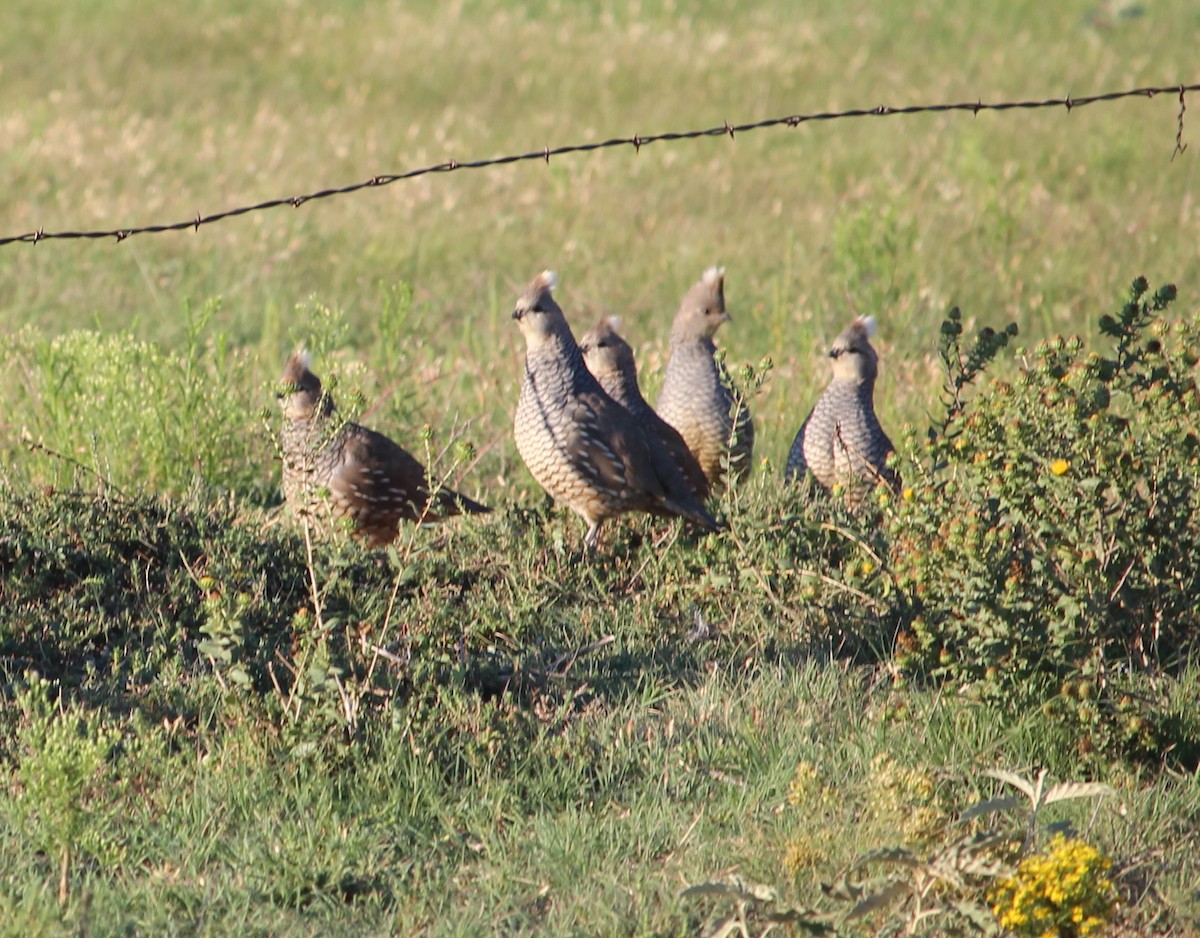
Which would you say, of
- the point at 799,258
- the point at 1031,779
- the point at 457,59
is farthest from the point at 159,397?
the point at 457,59

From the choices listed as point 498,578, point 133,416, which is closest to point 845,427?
point 498,578

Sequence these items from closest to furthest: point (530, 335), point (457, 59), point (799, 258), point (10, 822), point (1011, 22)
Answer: point (10, 822) < point (530, 335) < point (799, 258) < point (457, 59) < point (1011, 22)

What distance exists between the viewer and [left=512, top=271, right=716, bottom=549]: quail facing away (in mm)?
5707

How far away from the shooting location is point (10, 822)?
3.84m

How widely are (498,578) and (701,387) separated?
1.67m

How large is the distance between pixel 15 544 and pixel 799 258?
19.6 feet

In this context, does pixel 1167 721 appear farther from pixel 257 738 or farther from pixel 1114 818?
pixel 257 738

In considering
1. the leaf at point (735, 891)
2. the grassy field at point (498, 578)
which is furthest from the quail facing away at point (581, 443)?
the leaf at point (735, 891)

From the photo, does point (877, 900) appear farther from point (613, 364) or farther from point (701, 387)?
point (613, 364)

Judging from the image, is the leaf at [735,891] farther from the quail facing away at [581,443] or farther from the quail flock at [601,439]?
the quail facing away at [581,443]

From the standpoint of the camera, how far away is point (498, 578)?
5.44 m

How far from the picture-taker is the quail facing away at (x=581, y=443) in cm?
571

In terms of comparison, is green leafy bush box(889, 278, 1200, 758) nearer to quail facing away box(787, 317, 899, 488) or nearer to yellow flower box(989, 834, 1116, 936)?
yellow flower box(989, 834, 1116, 936)

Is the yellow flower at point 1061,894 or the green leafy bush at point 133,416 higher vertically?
the green leafy bush at point 133,416
